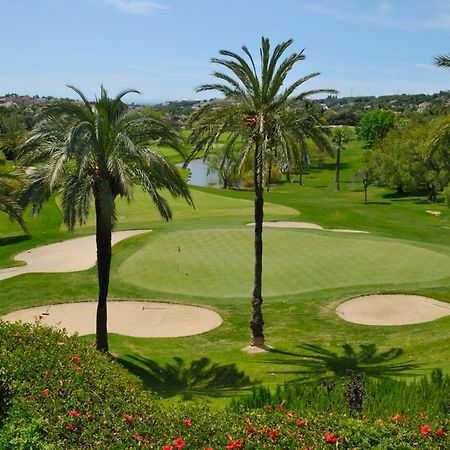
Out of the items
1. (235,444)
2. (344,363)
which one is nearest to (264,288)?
(344,363)

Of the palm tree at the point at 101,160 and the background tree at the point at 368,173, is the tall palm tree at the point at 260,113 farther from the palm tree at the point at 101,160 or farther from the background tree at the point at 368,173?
the background tree at the point at 368,173

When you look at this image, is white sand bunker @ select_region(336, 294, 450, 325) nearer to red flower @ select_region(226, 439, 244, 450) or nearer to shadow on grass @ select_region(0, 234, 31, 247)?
red flower @ select_region(226, 439, 244, 450)

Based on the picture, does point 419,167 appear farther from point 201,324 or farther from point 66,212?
point 66,212

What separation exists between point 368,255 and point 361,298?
A: 7411 millimetres

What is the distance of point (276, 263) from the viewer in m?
31.5

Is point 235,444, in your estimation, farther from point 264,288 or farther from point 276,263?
point 276,263

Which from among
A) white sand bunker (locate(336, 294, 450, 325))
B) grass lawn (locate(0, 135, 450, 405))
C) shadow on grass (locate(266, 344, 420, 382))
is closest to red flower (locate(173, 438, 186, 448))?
grass lawn (locate(0, 135, 450, 405))

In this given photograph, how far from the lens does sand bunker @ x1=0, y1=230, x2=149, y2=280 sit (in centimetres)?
3259

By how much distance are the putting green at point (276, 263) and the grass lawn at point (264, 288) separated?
0.19 feet

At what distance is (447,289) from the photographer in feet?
89.8

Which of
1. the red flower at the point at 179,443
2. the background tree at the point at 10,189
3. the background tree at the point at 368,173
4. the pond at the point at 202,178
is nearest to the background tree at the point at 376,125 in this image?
the pond at the point at 202,178

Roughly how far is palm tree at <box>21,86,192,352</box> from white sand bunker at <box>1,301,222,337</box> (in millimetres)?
3725

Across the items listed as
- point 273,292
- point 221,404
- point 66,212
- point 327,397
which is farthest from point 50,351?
point 273,292

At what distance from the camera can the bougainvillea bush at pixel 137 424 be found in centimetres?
873
